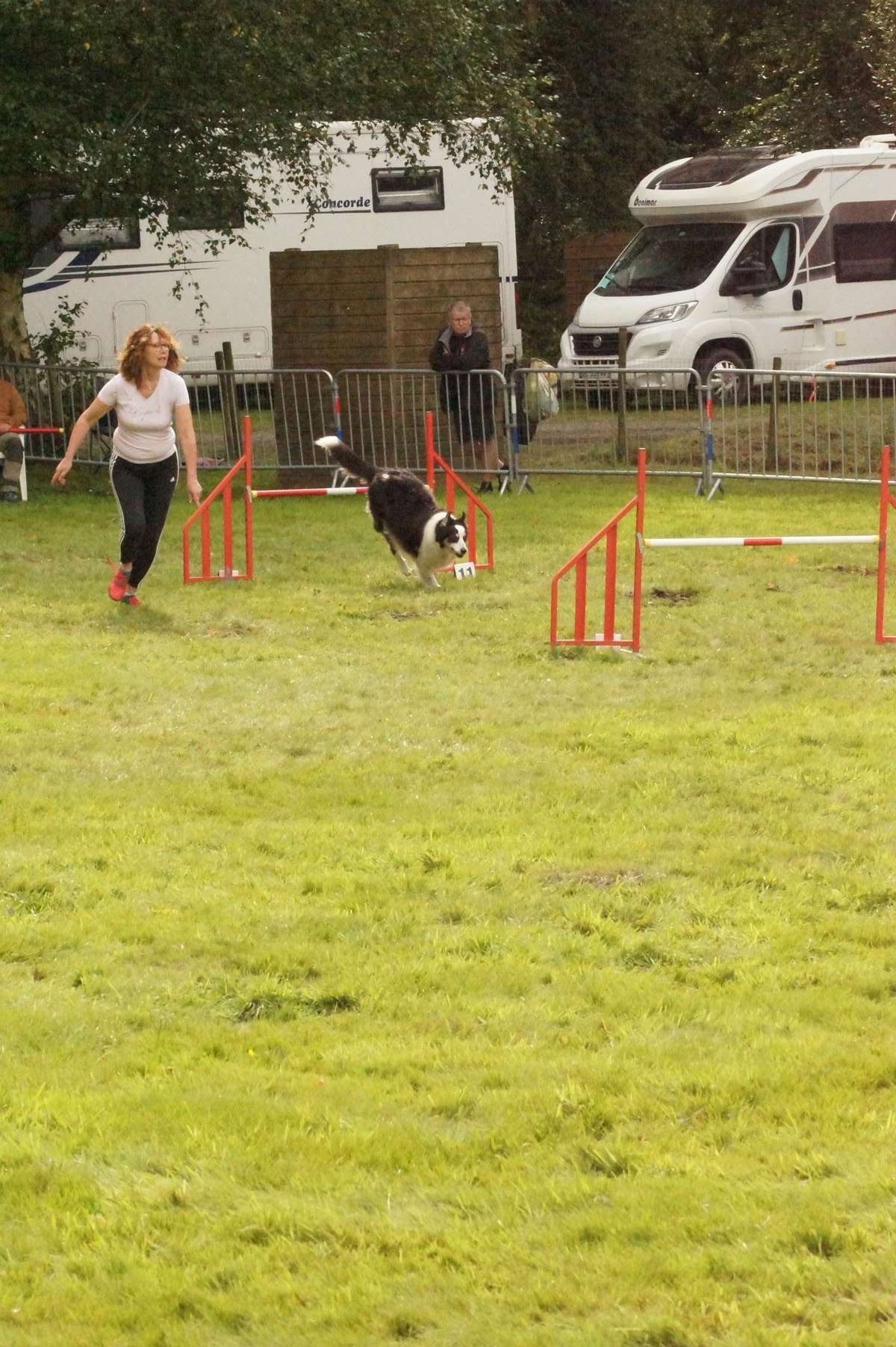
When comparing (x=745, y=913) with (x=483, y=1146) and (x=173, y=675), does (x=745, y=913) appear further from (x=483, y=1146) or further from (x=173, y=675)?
(x=173, y=675)

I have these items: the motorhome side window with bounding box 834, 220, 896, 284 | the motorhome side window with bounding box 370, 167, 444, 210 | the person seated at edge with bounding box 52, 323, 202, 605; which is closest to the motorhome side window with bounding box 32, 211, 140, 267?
the motorhome side window with bounding box 370, 167, 444, 210

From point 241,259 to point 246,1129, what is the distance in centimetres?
2201

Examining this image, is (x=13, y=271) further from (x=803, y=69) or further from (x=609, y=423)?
(x=803, y=69)

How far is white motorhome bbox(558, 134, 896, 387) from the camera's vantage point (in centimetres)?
2275

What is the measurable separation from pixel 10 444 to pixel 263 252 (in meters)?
9.07

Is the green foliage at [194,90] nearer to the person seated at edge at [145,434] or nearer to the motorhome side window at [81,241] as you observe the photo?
the motorhome side window at [81,241]

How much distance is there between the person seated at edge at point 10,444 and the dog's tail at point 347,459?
17.6 ft

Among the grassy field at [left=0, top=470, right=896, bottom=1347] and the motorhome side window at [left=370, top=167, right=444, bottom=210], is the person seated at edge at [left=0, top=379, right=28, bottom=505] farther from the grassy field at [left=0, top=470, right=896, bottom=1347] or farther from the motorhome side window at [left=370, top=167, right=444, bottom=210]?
the motorhome side window at [left=370, top=167, right=444, bottom=210]

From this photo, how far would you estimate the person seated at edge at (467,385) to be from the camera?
17562mm

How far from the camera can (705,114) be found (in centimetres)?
3622

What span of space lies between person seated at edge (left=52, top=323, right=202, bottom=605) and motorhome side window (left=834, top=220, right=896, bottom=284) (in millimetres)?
14246

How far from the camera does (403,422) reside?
1831 cm

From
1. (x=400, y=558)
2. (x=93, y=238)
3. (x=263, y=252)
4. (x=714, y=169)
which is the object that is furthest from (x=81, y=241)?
(x=400, y=558)

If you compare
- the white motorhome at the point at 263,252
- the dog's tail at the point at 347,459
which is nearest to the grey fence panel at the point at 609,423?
the dog's tail at the point at 347,459
